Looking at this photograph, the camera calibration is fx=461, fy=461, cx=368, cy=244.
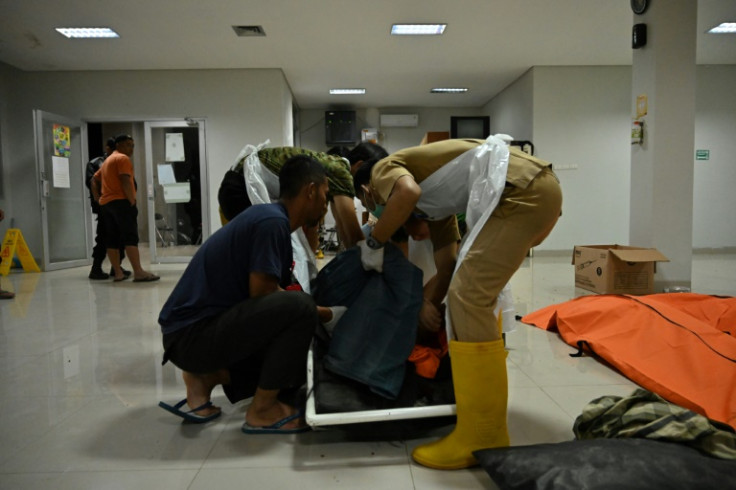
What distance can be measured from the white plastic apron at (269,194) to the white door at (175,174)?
199 inches

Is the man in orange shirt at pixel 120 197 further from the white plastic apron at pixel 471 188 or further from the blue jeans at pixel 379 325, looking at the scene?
the white plastic apron at pixel 471 188

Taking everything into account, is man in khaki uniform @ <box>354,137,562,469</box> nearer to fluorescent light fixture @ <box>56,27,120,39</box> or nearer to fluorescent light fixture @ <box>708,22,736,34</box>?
fluorescent light fixture @ <box>56,27,120,39</box>

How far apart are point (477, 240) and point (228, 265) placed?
798 mm

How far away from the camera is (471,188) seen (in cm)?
145

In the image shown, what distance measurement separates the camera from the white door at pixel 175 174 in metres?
7.04

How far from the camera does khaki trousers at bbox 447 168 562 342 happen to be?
52.4 inches

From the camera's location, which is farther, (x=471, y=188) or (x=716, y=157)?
(x=716, y=157)

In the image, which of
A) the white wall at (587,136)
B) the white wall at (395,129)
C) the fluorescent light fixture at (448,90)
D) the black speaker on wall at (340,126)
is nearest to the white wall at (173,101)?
the black speaker on wall at (340,126)

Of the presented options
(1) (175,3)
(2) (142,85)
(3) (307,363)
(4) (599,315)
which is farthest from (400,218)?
(2) (142,85)

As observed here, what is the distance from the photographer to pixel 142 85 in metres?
7.01

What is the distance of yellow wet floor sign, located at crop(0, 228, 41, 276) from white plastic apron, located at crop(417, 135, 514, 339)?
6.40 meters

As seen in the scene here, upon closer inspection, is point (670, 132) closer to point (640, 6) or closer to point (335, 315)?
point (640, 6)

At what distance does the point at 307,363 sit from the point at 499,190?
841 mm

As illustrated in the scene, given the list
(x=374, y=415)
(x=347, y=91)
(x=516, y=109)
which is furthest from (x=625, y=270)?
(x=347, y=91)
